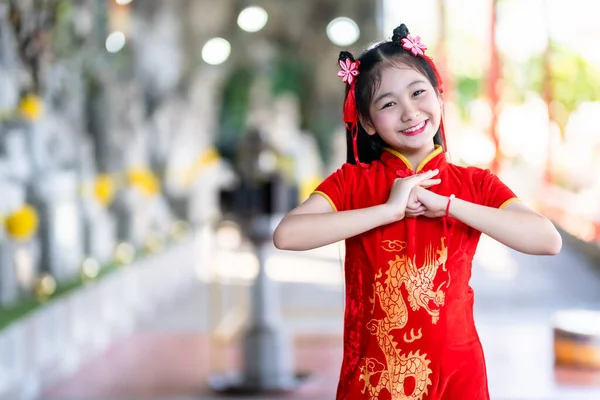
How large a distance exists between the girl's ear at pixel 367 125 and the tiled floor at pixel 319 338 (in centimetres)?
329

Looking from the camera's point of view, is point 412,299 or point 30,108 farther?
point 30,108

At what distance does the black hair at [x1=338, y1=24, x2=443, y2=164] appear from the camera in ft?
6.26

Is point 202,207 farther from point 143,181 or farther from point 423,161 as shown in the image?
point 423,161

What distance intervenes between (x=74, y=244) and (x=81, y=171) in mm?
588

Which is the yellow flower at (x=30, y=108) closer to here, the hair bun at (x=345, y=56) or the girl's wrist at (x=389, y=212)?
the hair bun at (x=345, y=56)

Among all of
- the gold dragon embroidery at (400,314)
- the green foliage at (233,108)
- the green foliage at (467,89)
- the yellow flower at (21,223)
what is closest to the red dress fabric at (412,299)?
the gold dragon embroidery at (400,314)

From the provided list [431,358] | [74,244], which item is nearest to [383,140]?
[431,358]

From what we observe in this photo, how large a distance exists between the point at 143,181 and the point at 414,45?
250 inches

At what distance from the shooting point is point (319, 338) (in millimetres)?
6668

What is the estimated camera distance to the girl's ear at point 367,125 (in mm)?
1930

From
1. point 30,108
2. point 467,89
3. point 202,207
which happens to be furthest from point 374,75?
point 467,89

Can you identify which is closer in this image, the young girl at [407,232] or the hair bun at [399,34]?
the young girl at [407,232]

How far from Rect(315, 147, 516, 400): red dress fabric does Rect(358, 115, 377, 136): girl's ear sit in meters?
0.07

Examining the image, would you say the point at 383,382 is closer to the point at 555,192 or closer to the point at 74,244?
the point at 74,244
